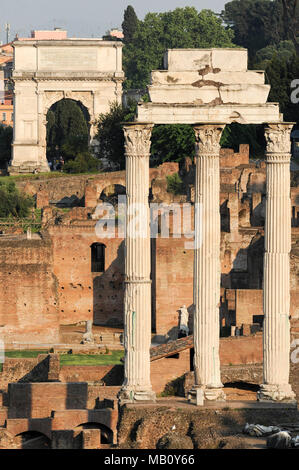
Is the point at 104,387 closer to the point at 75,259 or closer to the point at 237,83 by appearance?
the point at 237,83

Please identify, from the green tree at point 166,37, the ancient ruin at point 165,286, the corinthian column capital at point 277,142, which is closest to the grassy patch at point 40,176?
the ancient ruin at point 165,286

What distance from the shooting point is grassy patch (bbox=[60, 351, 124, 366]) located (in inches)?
1953

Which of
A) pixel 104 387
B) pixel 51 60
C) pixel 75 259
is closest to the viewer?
pixel 104 387

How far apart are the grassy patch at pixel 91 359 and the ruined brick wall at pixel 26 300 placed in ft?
12.5

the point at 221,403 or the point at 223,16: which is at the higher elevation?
the point at 223,16

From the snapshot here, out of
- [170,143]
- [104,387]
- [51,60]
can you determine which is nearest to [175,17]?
[51,60]

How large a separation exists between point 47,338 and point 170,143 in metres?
17.7

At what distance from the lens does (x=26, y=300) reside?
56469 millimetres

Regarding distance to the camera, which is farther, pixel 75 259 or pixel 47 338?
pixel 75 259

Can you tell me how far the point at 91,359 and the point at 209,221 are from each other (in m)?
19.5

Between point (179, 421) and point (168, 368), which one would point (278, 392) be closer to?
point (179, 421)

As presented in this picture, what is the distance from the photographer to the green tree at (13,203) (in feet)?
217

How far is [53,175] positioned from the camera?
244 feet

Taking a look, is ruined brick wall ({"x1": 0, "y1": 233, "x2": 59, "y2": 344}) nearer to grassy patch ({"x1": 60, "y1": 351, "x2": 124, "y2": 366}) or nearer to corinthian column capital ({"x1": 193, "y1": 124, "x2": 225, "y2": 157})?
grassy patch ({"x1": 60, "y1": 351, "x2": 124, "y2": 366})
